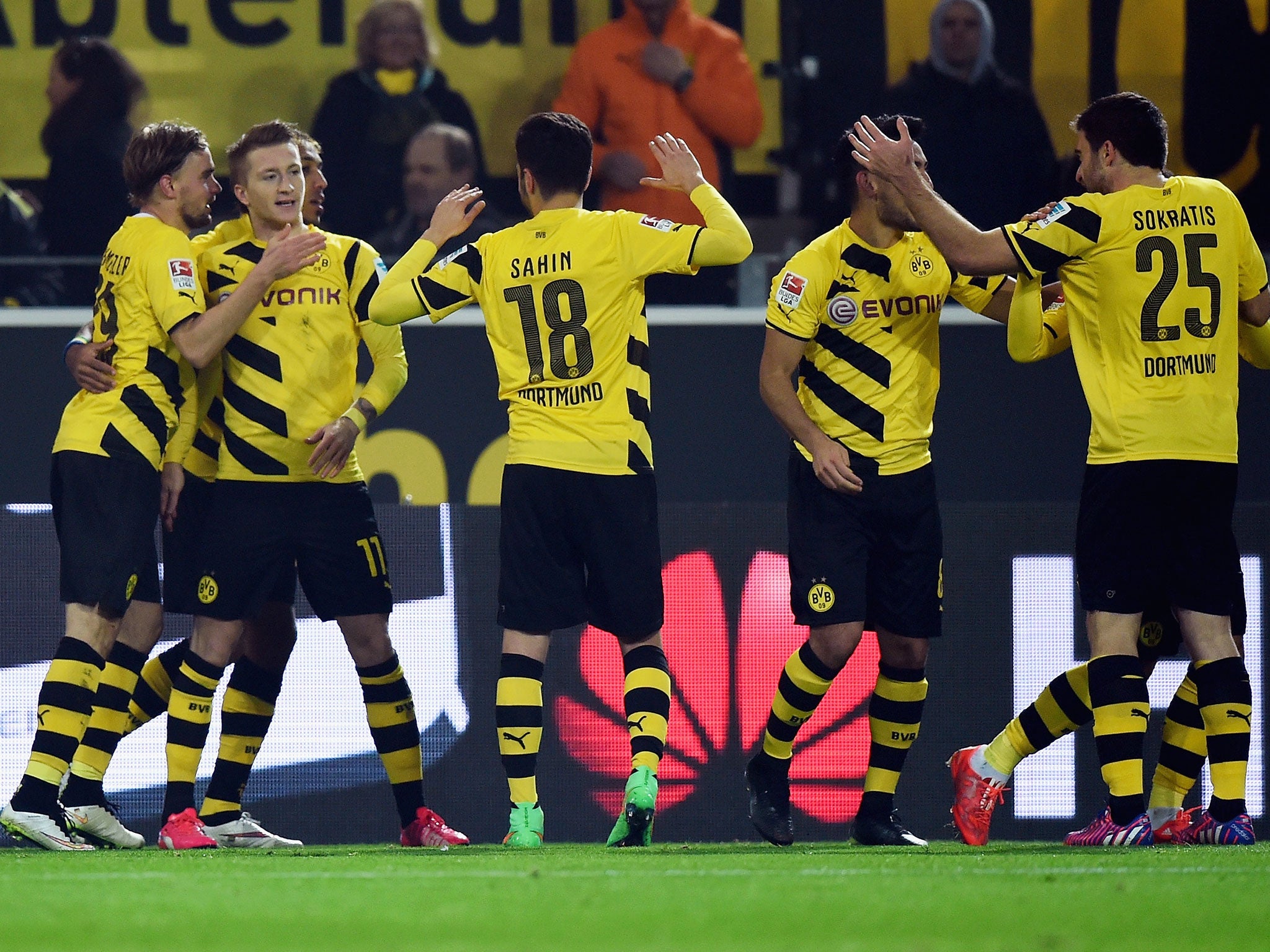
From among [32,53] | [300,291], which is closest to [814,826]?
[300,291]

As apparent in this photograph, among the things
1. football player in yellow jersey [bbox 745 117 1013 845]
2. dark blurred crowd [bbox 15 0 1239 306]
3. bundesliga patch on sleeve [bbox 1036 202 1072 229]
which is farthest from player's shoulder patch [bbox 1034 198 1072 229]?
dark blurred crowd [bbox 15 0 1239 306]

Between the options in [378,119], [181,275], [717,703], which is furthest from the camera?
[378,119]

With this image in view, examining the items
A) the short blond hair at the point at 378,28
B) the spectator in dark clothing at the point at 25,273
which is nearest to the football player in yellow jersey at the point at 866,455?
the short blond hair at the point at 378,28

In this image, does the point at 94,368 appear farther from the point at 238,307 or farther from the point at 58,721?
the point at 58,721

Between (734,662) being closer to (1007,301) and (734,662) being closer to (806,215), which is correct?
(1007,301)

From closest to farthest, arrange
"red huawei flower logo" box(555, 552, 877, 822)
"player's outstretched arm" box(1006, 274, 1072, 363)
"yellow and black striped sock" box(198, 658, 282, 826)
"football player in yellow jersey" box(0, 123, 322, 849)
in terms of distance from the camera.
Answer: "player's outstretched arm" box(1006, 274, 1072, 363) → "football player in yellow jersey" box(0, 123, 322, 849) → "yellow and black striped sock" box(198, 658, 282, 826) → "red huawei flower logo" box(555, 552, 877, 822)

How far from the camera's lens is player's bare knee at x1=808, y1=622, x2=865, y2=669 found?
4.79m

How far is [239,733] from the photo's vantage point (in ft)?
16.8

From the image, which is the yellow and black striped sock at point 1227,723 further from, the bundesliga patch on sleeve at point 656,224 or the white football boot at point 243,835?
the white football boot at point 243,835

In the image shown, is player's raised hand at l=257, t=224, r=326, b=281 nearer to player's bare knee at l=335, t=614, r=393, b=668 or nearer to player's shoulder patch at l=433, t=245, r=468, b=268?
player's shoulder patch at l=433, t=245, r=468, b=268

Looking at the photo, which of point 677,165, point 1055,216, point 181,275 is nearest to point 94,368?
point 181,275

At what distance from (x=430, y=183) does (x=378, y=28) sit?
79 cm

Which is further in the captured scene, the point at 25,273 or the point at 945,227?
the point at 25,273

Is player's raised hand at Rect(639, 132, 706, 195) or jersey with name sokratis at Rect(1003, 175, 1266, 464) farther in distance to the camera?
player's raised hand at Rect(639, 132, 706, 195)
